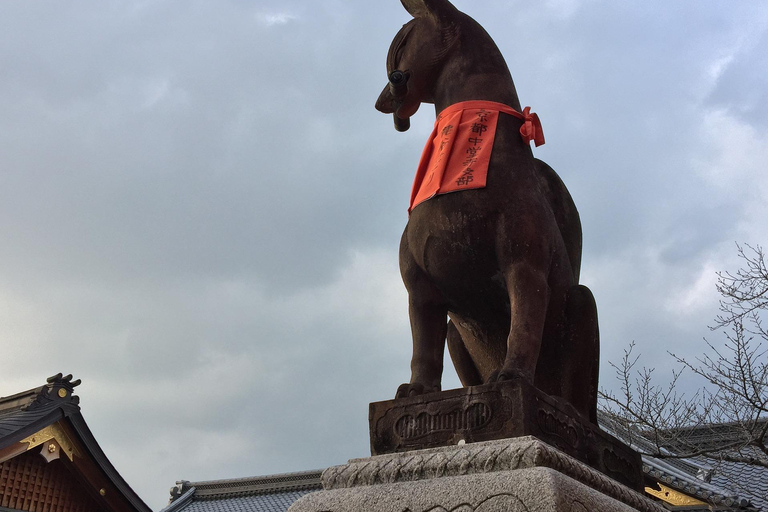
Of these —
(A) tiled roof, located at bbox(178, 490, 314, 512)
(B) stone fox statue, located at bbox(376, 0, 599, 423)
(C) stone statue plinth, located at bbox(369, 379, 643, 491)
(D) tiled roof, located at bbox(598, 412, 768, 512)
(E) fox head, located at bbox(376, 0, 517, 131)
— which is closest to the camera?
(C) stone statue plinth, located at bbox(369, 379, 643, 491)

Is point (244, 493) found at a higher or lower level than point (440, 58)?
higher

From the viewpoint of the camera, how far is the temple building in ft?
31.3

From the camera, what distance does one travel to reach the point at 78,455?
1007cm

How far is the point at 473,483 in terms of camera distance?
2.44m

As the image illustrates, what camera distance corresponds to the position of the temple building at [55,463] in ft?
31.3

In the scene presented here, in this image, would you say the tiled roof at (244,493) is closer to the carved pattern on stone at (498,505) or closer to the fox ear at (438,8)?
the fox ear at (438,8)

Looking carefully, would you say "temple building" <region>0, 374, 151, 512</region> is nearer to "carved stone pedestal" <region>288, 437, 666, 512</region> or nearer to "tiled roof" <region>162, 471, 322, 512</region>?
"carved stone pedestal" <region>288, 437, 666, 512</region>

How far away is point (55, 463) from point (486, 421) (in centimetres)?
924

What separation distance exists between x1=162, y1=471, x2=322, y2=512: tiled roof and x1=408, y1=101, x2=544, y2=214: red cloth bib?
55.4 ft

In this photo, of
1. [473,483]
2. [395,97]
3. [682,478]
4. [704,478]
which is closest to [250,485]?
[682,478]

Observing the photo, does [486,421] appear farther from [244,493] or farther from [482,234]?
[244,493]

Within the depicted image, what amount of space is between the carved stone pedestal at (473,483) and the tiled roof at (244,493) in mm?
17023

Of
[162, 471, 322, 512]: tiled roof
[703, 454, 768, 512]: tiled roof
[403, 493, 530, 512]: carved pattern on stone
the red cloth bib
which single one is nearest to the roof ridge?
[162, 471, 322, 512]: tiled roof

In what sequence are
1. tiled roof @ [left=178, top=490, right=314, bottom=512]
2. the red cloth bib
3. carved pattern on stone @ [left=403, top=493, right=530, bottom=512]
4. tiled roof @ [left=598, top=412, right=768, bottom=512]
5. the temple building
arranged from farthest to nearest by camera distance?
A: tiled roof @ [left=178, top=490, right=314, bottom=512] < tiled roof @ [left=598, top=412, right=768, bottom=512] < the temple building < the red cloth bib < carved pattern on stone @ [left=403, top=493, right=530, bottom=512]
